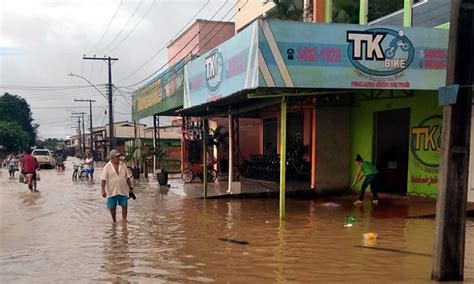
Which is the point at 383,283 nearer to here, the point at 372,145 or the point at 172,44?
the point at 372,145

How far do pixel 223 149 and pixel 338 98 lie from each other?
36.2ft

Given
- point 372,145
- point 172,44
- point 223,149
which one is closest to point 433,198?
point 372,145

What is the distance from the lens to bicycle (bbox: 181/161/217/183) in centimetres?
2230

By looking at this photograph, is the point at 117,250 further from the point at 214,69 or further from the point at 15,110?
the point at 15,110

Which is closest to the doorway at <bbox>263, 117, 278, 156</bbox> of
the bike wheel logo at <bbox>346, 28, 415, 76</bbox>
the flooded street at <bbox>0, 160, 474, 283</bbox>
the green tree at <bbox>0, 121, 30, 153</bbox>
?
the flooded street at <bbox>0, 160, 474, 283</bbox>

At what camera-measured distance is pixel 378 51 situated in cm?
1057

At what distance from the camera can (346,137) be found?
16859mm

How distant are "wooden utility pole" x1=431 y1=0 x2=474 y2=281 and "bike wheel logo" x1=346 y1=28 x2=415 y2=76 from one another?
499 cm

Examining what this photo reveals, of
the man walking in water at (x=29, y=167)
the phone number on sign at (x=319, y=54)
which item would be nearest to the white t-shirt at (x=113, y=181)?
the phone number on sign at (x=319, y=54)

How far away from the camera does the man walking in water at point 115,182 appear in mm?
10789

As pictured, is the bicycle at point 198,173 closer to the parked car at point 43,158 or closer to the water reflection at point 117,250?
the water reflection at point 117,250

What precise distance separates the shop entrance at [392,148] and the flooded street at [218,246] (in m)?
3.98

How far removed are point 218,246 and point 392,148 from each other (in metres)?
9.98

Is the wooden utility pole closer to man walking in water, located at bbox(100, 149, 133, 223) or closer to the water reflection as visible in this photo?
the water reflection
